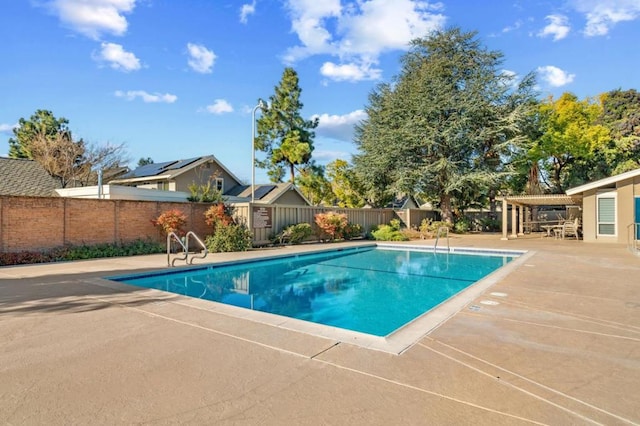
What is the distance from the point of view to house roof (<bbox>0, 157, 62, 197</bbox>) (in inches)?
692

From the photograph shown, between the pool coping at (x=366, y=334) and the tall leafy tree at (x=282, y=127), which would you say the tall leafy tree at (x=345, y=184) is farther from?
the pool coping at (x=366, y=334)

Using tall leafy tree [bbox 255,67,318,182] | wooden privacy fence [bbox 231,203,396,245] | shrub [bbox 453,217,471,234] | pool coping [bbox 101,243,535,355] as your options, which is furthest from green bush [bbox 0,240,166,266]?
shrub [bbox 453,217,471,234]

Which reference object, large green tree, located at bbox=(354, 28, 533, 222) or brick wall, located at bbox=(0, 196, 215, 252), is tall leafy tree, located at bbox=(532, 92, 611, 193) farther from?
brick wall, located at bbox=(0, 196, 215, 252)

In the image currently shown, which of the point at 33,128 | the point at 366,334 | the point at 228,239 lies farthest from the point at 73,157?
the point at 366,334

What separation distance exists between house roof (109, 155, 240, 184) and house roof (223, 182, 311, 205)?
1.75 m

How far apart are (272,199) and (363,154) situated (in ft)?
24.7

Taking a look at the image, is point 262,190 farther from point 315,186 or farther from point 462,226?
point 462,226

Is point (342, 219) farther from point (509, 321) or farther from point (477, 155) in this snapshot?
point (509, 321)

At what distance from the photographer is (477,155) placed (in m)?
23.5

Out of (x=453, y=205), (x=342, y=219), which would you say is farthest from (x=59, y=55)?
(x=453, y=205)

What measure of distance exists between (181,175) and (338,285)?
59.6 ft

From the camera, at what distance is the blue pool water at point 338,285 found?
21.5 ft

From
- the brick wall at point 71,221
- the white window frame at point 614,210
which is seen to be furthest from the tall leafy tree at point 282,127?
the white window frame at point 614,210

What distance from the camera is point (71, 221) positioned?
37.2 feet
